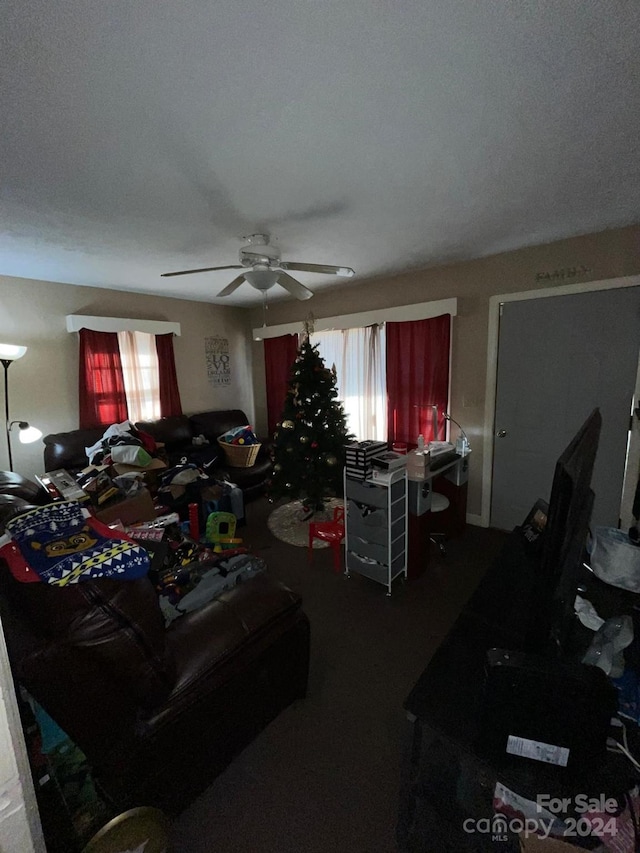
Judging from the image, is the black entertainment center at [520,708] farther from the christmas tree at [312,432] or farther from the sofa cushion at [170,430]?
the sofa cushion at [170,430]

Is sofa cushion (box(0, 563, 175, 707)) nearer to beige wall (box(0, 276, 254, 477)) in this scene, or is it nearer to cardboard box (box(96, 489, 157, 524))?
cardboard box (box(96, 489, 157, 524))

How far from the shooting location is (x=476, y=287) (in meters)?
3.00

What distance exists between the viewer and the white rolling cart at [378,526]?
224cm

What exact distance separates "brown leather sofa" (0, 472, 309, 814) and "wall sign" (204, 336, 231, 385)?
3.86m

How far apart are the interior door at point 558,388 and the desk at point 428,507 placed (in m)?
0.35

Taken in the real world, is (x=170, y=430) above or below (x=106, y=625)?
above

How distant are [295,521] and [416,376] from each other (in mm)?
1881

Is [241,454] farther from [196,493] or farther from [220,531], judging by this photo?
[220,531]

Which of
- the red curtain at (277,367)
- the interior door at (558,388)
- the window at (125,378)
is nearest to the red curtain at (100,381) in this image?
the window at (125,378)

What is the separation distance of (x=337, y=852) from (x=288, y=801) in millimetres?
217

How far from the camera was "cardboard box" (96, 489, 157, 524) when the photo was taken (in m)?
2.41

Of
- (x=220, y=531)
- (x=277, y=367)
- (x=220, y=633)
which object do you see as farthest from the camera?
(x=277, y=367)

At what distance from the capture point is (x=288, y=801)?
1240mm

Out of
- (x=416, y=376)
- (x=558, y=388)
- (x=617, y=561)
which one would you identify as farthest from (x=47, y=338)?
(x=558, y=388)
